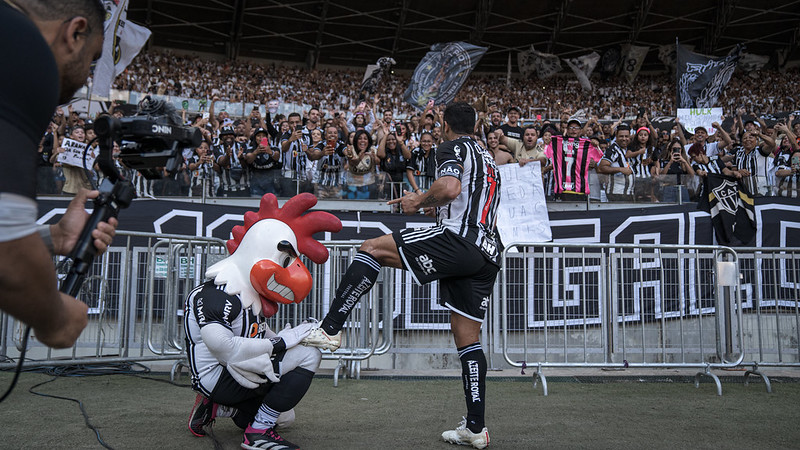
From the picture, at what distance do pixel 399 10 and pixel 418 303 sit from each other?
24.9 metres

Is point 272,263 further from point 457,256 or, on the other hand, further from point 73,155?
point 73,155

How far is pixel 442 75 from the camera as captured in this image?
46.0 feet

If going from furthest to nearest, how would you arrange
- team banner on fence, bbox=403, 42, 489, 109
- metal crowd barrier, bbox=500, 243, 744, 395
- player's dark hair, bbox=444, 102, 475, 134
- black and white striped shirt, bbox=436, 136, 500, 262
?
team banner on fence, bbox=403, 42, 489, 109 < metal crowd barrier, bbox=500, 243, 744, 395 < player's dark hair, bbox=444, 102, 475, 134 < black and white striped shirt, bbox=436, 136, 500, 262

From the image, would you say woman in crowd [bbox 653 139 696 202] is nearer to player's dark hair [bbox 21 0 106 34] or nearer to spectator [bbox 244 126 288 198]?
spectator [bbox 244 126 288 198]

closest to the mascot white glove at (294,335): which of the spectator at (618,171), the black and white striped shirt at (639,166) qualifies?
the spectator at (618,171)

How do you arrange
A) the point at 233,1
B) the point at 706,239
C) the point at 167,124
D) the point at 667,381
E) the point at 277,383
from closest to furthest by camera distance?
the point at 167,124, the point at 277,383, the point at 667,381, the point at 706,239, the point at 233,1

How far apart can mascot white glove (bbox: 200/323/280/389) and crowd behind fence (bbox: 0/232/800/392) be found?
8.53 feet

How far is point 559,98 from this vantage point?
29.7m

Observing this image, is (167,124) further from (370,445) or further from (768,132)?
(768,132)

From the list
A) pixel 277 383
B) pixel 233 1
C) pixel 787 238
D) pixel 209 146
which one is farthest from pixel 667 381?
pixel 233 1

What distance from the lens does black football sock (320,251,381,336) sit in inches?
133

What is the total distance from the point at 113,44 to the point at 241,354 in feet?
28.5

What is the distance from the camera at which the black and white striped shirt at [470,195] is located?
144 inches

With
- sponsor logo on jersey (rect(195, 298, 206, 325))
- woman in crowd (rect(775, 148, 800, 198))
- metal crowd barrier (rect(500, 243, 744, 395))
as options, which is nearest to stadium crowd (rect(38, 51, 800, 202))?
woman in crowd (rect(775, 148, 800, 198))
